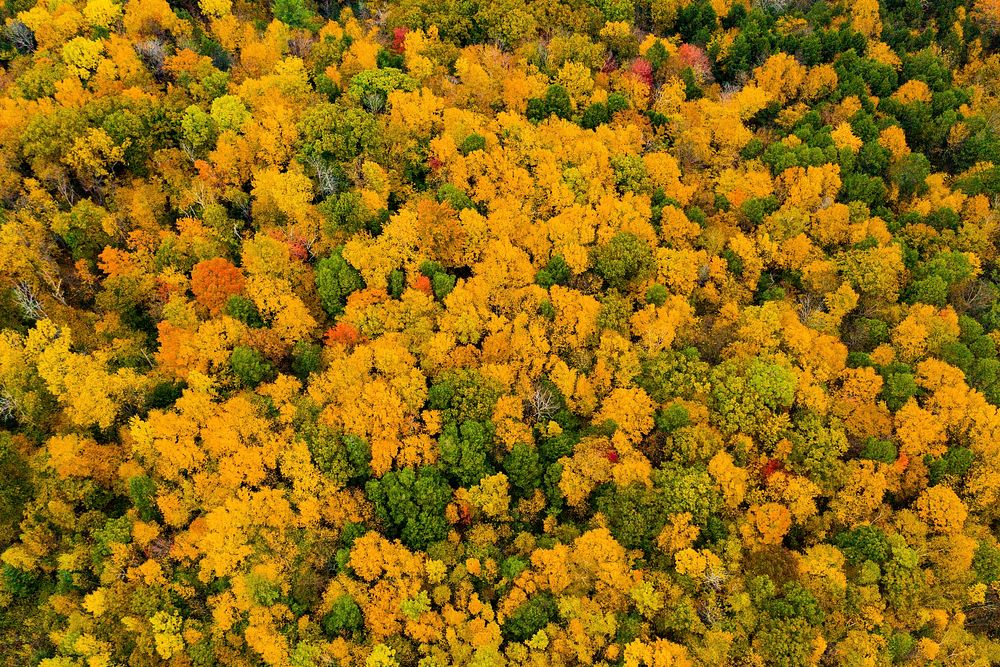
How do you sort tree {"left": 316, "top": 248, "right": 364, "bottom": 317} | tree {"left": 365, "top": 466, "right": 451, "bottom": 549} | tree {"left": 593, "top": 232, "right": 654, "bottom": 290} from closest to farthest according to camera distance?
tree {"left": 365, "top": 466, "right": 451, "bottom": 549} → tree {"left": 316, "top": 248, "right": 364, "bottom": 317} → tree {"left": 593, "top": 232, "right": 654, "bottom": 290}

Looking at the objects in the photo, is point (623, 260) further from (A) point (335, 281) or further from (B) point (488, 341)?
(A) point (335, 281)

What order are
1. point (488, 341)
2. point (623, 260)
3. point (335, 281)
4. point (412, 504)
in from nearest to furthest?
point (412, 504)
point (488, 341)
point (335, 281)
point (623, 260)

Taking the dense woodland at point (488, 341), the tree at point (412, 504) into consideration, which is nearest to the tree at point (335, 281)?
the dense woodland at point (488, 341)

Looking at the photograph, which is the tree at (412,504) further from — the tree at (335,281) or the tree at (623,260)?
the tree at (623,260)

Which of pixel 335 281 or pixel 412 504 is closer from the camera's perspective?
pixel 412 504

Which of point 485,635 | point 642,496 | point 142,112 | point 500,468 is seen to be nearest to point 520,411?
Result: point 500,468

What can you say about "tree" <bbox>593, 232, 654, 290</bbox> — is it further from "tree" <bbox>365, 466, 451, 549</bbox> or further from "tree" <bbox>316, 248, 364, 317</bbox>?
"tree" <bbox>365, 466, 451, 549</bbox>

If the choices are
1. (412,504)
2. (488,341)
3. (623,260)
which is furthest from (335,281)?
(623,260)

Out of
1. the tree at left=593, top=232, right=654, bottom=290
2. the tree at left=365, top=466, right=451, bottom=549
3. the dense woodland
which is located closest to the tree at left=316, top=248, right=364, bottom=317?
the dense woodland
